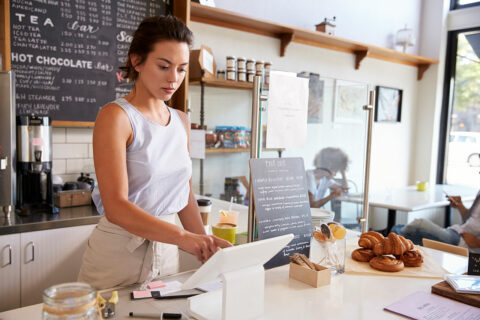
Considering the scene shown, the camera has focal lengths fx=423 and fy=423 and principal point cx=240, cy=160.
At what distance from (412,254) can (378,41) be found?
13.3 ft

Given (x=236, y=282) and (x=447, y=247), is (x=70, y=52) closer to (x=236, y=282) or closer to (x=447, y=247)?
(x=236, y=282)

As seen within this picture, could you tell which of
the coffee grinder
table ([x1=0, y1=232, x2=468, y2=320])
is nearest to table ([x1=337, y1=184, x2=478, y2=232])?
table ([x1=0, y1=232, x2=468, y2=320])

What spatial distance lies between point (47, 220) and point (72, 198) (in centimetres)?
33

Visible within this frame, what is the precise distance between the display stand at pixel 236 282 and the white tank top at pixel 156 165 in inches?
15.6

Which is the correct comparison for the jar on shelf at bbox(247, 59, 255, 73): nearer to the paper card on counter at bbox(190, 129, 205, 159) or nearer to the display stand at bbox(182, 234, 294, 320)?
the paper card on counter at bbox(190, 129, 205, 159)

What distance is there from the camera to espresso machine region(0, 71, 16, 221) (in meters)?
2.17

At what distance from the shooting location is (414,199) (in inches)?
160

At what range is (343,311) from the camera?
1.08 metres

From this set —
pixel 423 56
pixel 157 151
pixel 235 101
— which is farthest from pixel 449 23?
pixel 157 151

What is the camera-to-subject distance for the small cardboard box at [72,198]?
2.44 metres

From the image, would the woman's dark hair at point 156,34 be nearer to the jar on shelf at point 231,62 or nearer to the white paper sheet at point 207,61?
the white paper sheet at point 207,61

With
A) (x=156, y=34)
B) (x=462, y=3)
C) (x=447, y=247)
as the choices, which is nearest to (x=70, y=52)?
(x=156, y=34)

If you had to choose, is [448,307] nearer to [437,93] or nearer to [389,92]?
[389,92]

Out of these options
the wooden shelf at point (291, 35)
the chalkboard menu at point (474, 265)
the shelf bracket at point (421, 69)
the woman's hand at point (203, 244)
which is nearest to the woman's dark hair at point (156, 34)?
the woman's hand at point (203, 244)
